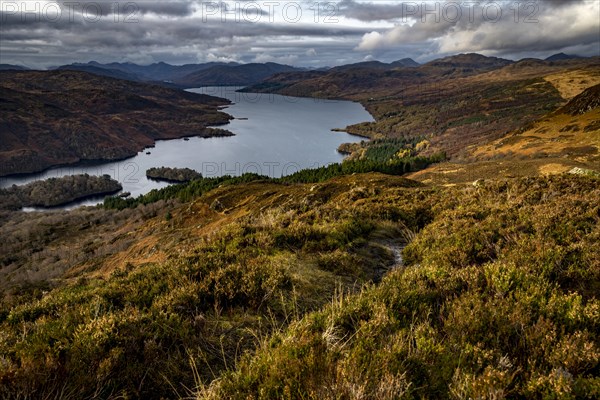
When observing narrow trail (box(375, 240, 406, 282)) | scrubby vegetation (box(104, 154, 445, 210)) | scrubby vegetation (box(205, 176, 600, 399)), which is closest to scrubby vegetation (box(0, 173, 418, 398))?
narrow trail (box(375, 240, 406, 282))

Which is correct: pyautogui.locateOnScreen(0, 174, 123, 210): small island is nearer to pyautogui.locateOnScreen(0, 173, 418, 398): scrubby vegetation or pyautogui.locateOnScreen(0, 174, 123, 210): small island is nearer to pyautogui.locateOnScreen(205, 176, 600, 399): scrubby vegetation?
pyautogui.locateOnScreen(0, 173, 418, 398): scrubby vegetation

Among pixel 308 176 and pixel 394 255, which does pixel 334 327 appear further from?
pixel 308 176

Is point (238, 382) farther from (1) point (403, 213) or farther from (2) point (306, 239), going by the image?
(1) point (403, 213)

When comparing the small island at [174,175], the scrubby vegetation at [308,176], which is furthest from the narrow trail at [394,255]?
the small island at [174,175]

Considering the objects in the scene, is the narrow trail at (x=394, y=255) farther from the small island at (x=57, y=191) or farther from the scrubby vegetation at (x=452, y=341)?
the small island at (x=57, y=191)

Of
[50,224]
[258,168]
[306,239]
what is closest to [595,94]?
[306,239]

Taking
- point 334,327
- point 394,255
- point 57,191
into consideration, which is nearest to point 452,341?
point 334,327
